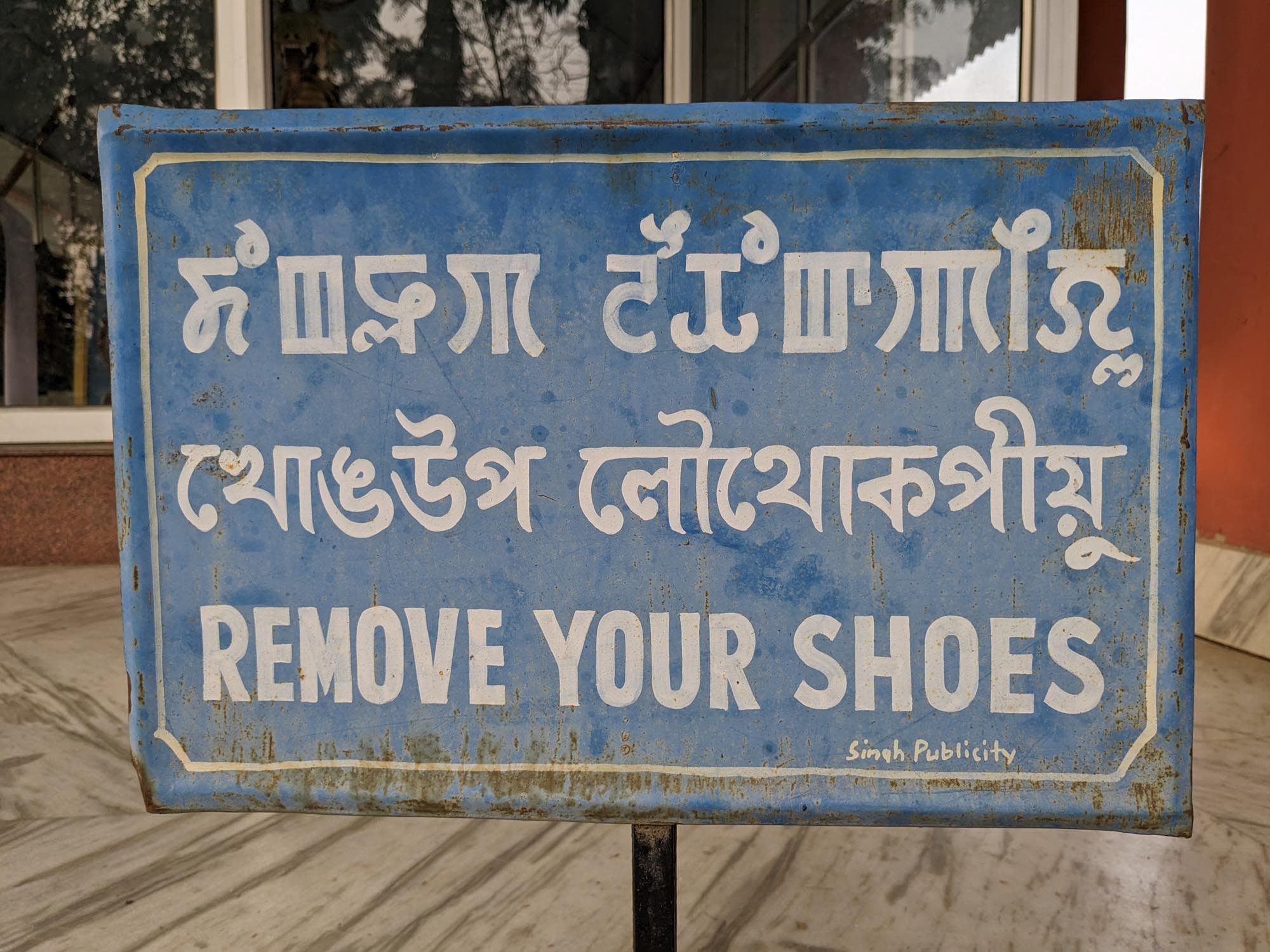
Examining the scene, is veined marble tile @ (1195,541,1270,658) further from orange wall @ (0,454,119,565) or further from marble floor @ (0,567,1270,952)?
orange wall @ (0,454,119,565)

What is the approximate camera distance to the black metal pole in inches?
29.5

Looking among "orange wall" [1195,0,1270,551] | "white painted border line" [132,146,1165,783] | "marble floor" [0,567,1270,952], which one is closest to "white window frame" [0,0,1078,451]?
"orange wall" [1195,0,1270,551]

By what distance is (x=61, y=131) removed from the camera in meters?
3.29

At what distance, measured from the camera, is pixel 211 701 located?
0.68m

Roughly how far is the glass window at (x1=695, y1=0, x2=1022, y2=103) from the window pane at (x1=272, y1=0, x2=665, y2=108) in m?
0.25

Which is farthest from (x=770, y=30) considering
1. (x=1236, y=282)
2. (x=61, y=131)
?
(x=61, y=131)

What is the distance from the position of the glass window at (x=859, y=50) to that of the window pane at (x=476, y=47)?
0.25 metres

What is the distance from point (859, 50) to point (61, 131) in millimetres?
2883

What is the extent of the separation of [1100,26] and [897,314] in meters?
3.17

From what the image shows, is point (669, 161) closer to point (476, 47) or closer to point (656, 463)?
point (656, 463)

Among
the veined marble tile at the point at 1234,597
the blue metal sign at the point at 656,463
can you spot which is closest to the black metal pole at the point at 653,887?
the blue metal sign at the point at 656,463

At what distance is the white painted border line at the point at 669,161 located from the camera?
0.62 m

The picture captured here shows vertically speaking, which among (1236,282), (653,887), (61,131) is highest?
(61,131)

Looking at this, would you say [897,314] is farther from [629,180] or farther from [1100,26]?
[1100,26]
